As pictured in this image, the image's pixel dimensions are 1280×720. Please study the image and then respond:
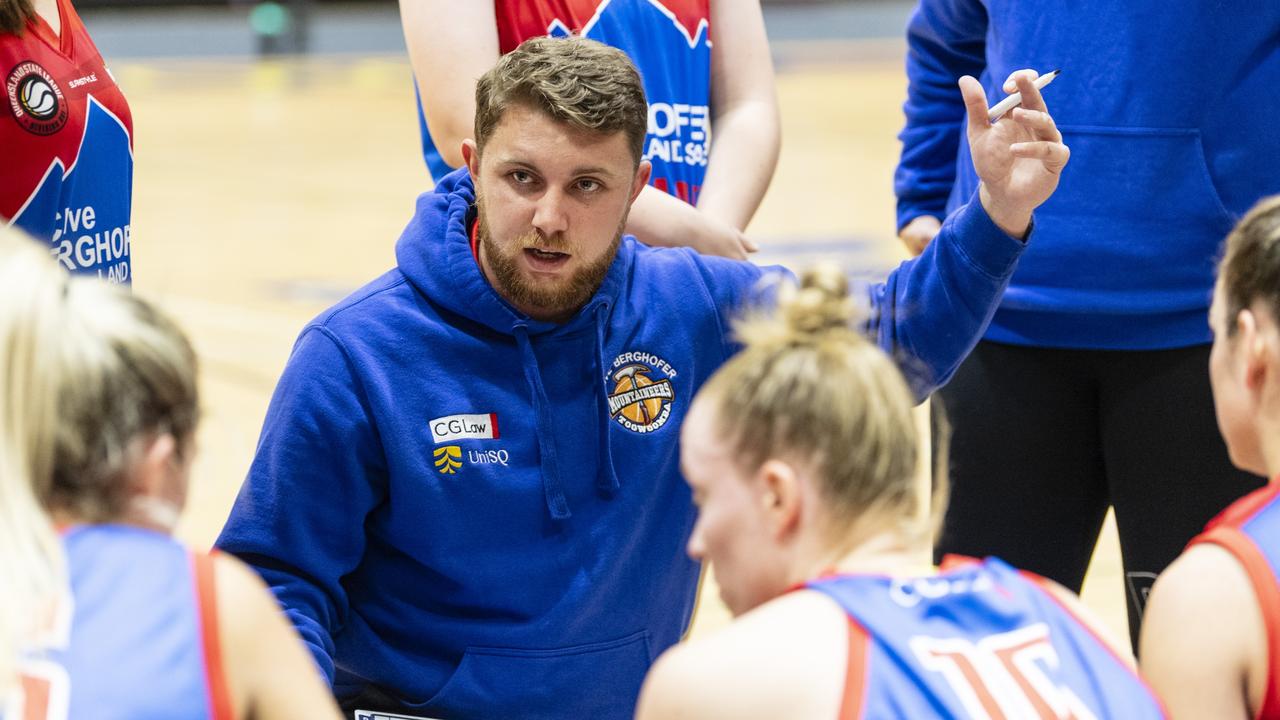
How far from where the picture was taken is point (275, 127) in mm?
12758

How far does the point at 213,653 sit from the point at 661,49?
1469 millimetres

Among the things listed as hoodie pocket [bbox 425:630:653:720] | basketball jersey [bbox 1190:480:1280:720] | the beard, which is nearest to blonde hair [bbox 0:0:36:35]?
the beard

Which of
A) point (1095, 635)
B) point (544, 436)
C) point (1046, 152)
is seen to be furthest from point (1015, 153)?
point (1095, 635)

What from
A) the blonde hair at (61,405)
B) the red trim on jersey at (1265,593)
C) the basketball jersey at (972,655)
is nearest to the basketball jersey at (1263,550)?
the red trim on jersey at (1265,593)

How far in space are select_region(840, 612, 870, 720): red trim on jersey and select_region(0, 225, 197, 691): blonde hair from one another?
2.02ft

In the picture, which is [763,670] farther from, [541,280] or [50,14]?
[50,14]

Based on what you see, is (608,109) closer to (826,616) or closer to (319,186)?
(826,616)

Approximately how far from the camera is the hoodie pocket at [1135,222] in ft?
7.75

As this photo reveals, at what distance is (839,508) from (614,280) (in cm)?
87

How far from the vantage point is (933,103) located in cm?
277

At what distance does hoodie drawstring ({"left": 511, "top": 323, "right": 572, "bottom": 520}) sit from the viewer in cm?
219

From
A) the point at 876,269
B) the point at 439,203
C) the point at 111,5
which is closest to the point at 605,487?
the point at 439,203

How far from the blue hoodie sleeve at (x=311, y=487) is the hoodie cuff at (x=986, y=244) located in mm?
848

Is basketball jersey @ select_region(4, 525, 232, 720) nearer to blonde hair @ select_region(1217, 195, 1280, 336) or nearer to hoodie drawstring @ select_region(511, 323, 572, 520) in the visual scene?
hoodie drawstring @ select_region(511, 323, 572, 520)
